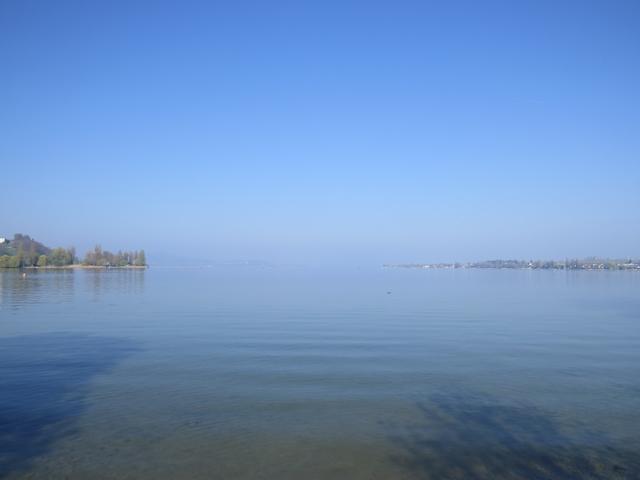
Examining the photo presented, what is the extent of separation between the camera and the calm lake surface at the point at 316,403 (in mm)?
10945

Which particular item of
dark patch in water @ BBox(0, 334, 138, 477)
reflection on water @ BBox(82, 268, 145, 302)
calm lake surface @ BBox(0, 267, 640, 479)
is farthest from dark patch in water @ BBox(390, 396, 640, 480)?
reflection on water @ BBox(82, 268, 145, 302)

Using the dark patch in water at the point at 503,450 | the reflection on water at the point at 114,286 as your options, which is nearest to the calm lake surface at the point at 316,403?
the dark patch in water at the point at 503,450

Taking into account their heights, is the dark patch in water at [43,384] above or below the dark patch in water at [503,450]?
above

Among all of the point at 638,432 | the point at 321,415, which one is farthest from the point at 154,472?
the point at 638,432

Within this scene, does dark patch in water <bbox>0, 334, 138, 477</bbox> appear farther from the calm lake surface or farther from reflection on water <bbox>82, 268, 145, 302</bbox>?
reflection on water <bbox>82, 268, 145, 302</bbox>

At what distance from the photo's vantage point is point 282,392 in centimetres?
1638

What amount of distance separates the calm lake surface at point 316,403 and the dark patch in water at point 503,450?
0.05m

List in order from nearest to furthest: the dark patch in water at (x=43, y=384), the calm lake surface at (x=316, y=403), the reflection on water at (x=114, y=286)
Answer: the calm lake surface at (x=316, y=403), the dark patch in water at (x=43, y=384), the reflection on water at (x=114, y=286)

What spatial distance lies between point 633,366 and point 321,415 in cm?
1554

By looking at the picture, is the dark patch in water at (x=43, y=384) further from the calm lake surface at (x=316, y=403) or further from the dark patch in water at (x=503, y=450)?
the dark patch in water at (x=503, y=450)

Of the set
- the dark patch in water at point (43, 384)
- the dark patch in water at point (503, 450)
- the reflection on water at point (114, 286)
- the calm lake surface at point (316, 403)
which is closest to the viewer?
the dark patch in water at point (503, 450)

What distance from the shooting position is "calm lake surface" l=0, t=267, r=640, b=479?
10.9 m

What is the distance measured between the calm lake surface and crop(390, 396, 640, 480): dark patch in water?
0.17 feet

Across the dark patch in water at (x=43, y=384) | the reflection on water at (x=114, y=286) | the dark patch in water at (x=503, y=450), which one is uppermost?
the reflection on water at (x=114, y=286)
